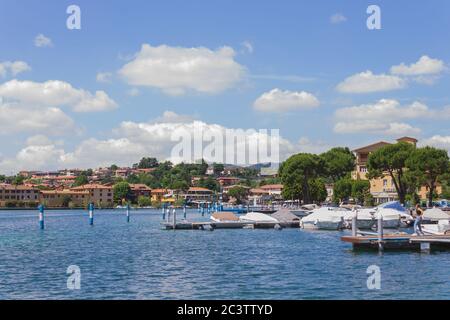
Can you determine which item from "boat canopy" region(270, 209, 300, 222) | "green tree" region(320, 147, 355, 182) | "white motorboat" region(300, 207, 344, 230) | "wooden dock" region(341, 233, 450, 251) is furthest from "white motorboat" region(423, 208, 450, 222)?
"green tree" region(320, 147, 355, 182)

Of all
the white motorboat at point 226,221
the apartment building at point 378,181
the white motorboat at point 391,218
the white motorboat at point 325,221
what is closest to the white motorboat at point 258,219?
the white motorboat at point 226,221

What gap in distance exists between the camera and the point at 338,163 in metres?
163

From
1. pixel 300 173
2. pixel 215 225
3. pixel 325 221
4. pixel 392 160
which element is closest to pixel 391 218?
pixel 325 221

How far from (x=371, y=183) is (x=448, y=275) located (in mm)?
135204

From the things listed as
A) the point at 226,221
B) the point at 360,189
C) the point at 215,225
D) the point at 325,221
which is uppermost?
the point at 360,189

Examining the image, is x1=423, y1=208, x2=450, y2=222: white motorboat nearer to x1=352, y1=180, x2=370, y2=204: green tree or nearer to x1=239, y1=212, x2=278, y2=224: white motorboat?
x1=239, y1=212, x2=278, y2=224: white motorboat

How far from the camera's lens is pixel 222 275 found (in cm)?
3456

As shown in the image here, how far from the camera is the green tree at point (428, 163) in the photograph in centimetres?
10662

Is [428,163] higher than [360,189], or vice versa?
[428,163]

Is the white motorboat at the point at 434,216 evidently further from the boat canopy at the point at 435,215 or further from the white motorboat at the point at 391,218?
the white motorboat at the point at 391,218

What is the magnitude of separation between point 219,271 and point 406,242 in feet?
48.1

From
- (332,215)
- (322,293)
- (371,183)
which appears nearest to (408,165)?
(332,215)

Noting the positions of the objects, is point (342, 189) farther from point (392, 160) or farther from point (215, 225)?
point (215, 225)
